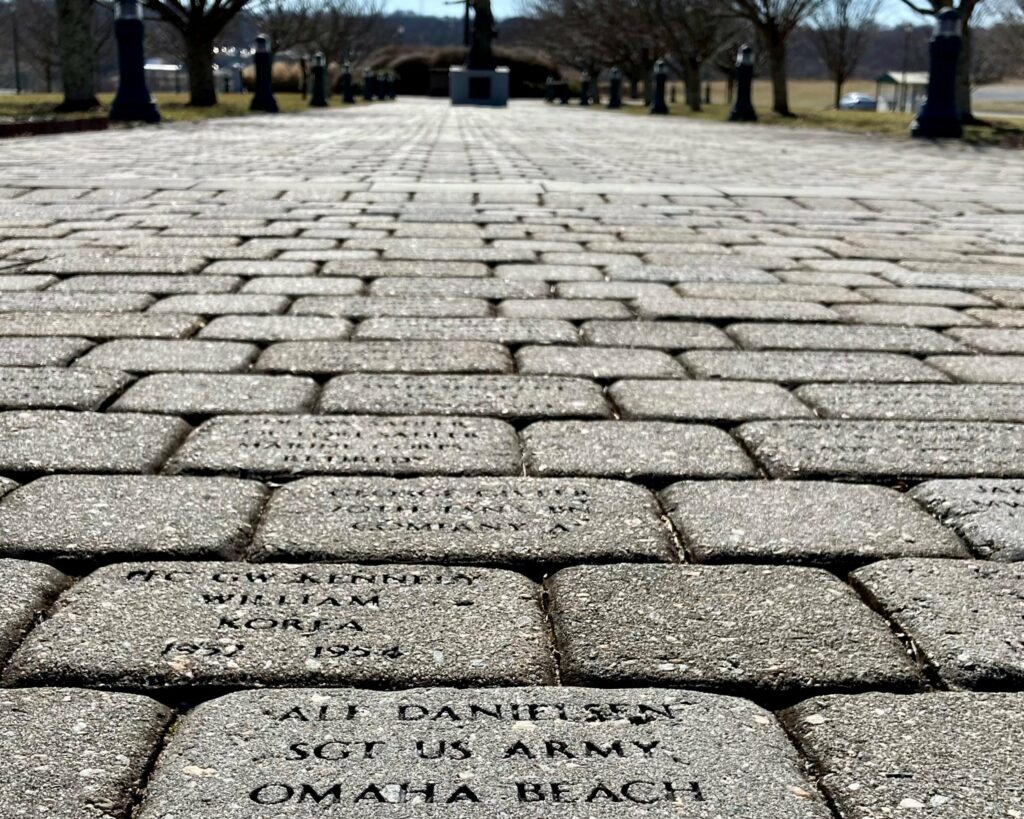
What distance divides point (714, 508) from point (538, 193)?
6.68 metres

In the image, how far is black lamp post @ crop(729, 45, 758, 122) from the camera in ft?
83.9

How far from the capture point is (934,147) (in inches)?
622

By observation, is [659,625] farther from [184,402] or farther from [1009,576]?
[184,402]

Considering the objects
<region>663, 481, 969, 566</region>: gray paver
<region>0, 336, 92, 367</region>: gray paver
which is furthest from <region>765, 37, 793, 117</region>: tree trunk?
<region>663, 481, 969, 566</region>: gray paver

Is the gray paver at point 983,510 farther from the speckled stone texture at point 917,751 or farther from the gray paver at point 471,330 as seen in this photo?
the gray paver at point 471,330

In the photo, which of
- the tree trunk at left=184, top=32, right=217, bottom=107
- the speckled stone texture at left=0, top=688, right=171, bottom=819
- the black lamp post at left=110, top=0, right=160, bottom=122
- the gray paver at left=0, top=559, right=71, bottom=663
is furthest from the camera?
the tree trunk at left=184, top=32, right=217, bottom=107

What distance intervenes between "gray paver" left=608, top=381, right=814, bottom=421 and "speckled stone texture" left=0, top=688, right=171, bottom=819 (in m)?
1.72

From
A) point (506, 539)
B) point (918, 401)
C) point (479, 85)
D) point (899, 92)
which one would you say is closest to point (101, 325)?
point (506, 539)

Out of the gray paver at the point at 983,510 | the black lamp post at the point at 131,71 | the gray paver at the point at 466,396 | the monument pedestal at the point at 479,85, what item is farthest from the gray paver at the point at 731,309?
the monument pedestal at the point at 479,85

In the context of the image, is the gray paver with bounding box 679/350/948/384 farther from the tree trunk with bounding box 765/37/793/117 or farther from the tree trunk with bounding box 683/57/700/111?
the tree trunk with bounding box 683/57/700/111

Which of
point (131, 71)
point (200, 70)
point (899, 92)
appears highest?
point (200, 70)

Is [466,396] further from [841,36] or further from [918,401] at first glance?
[841,36]

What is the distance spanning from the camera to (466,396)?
10.5ft

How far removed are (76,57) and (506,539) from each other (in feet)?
72.5
